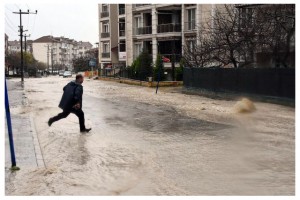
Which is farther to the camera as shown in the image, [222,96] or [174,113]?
[222,96]

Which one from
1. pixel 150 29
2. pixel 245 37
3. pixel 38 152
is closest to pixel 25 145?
pixel 38 152

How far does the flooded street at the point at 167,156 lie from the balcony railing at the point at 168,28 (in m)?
26.5

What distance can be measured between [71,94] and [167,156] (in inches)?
128

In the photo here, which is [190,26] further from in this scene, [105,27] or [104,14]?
[105,27]

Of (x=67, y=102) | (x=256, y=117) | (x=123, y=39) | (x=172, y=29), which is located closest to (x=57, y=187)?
(x=67, y=102)

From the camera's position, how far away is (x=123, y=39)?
5028 centimetres

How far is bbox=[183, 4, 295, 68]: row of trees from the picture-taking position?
8.08 metres

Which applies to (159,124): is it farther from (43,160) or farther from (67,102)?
(43,160)

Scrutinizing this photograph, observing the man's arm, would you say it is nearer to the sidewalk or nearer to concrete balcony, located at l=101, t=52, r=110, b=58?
the sidewalk

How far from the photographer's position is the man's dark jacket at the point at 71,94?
10289mm

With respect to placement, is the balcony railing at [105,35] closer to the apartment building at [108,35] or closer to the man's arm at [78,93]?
the apartment building at [108,35]

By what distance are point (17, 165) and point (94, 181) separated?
1.58 metres

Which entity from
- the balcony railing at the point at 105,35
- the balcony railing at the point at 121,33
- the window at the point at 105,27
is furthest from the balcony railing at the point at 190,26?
the window at the point at 105,27

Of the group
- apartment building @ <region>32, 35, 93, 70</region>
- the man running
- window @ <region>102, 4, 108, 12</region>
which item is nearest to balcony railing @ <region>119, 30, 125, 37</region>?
window @ <region>102, 4, 108, 12</region>
